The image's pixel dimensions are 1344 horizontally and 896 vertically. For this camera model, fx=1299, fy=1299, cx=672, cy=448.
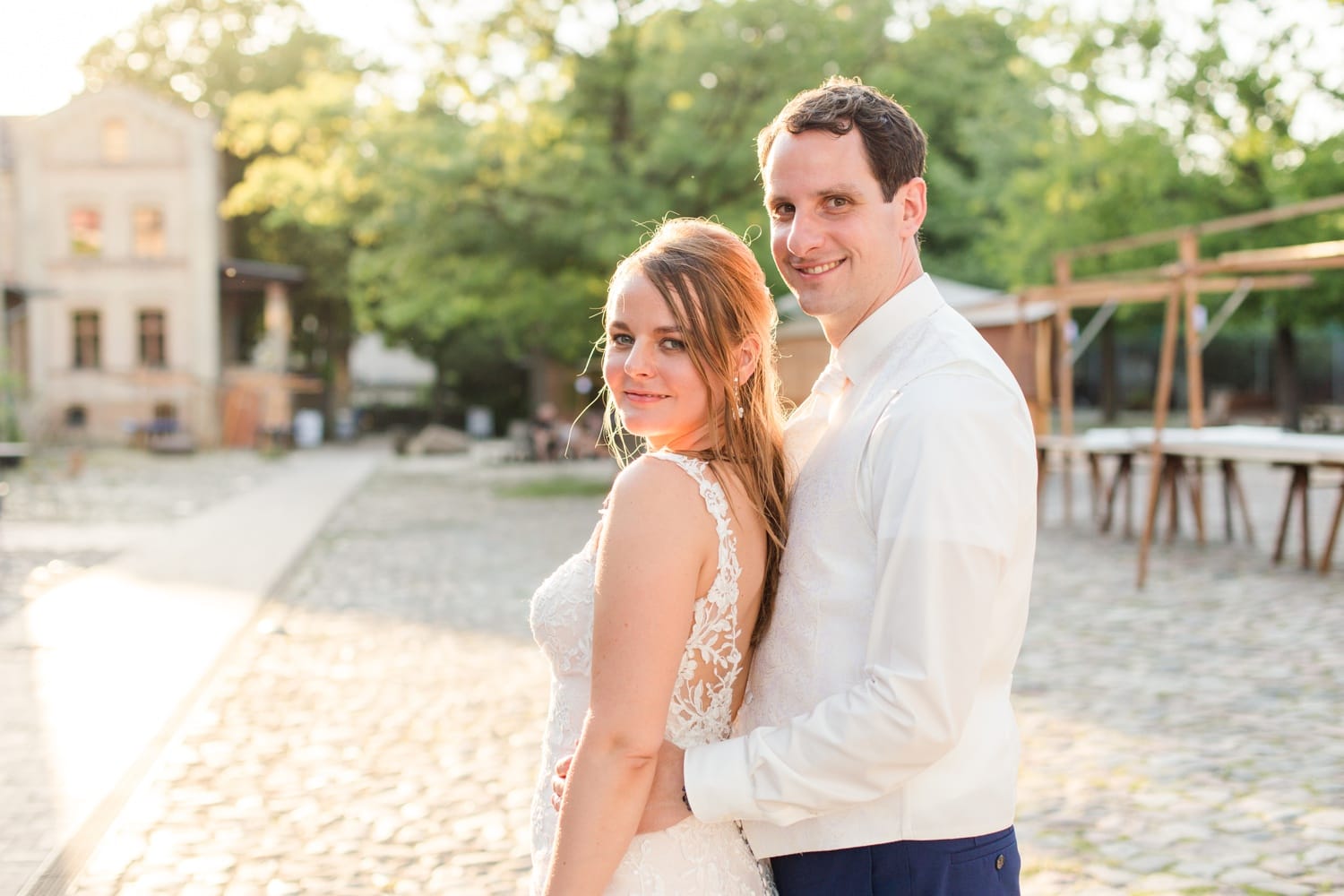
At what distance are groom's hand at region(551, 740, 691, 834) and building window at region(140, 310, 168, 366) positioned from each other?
39.6 metres

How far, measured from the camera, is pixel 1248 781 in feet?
17.2

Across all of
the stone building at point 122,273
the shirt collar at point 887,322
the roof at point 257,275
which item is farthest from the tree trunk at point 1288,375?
the shirt collar at point 887,322

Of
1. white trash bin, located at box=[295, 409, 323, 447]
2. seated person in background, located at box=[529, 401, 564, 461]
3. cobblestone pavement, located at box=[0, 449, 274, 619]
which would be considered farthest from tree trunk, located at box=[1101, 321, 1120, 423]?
white trash bin, located at box=[295, 409, 323, 447]

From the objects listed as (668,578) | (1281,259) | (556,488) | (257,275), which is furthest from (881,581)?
(257,275)

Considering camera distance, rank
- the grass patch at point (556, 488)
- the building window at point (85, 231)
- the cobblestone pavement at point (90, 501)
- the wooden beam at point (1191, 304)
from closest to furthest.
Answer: the wooden beam at point (1191, 304), the cobblestone pavement at point (90, 501), the grass patch at point (556, 488), the building window at point (85, 231)

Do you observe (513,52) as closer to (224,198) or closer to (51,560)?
(51,560)

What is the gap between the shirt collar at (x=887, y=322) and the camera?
2.01 meters

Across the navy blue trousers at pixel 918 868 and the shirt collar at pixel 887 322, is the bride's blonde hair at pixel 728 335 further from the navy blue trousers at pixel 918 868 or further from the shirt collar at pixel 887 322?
the navy blue trousers at pixel 918 868

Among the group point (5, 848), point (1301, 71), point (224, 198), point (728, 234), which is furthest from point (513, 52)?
point (224, 198)

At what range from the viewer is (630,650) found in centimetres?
189

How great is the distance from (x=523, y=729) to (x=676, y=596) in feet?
15.5

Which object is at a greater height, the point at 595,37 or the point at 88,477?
the point at 595,37

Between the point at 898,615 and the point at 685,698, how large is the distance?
46 centimetres

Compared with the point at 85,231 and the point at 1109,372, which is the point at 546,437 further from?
the point at 85,231
